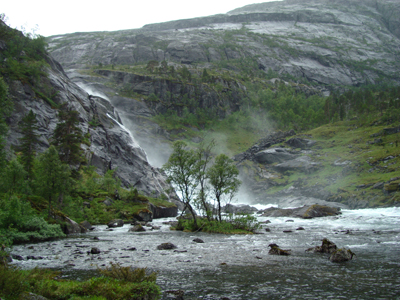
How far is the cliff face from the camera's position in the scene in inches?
3017

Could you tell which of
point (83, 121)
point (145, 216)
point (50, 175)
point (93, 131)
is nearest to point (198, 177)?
point (50, 175)

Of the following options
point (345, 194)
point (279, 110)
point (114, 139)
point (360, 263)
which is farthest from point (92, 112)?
point (279, 110)

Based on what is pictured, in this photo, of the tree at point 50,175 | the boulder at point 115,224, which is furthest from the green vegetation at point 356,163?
the tree at point 50,175

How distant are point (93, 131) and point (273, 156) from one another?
79582mm

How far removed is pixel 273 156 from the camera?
125562 mm

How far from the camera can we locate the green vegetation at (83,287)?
28.1 ft

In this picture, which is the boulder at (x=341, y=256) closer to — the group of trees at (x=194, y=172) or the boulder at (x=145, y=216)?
the group of trees at (x=194, y=172)

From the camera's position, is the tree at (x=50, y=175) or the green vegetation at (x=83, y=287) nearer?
the green vegetation at (x=83, y=287)

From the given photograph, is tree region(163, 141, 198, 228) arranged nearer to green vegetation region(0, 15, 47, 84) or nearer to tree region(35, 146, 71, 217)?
tree region(35, 146, 71, 217)

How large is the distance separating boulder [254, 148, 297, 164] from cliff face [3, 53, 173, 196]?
171ft

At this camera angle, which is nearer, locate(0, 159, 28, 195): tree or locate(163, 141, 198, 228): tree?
locate(0, 159, 28, 195): tree

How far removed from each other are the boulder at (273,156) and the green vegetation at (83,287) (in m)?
119

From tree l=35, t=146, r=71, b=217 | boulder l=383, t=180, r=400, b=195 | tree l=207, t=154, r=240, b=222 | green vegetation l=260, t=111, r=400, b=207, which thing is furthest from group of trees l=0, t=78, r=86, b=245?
boulder l=383, t=180, r=400, b=195

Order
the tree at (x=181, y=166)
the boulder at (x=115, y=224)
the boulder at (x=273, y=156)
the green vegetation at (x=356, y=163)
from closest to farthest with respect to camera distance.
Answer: the tree at (x=181, y=166) → the boulder at (x=115, y=224) → the green vegetation at (x=356, y=163) → the boulder at (x=273, y=156)
